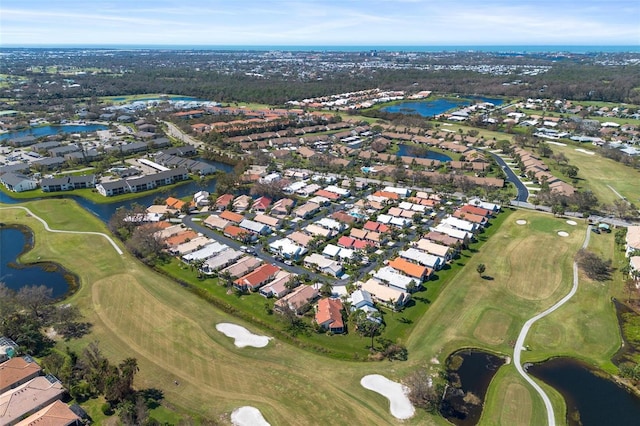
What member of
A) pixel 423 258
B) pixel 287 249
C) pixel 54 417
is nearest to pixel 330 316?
pixel 287 249

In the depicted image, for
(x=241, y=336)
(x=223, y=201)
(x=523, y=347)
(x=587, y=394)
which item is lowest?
→ (x=587, y=394)

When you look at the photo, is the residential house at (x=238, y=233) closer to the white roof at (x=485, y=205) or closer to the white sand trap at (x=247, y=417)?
the white sand trap at (x=247, y=417)

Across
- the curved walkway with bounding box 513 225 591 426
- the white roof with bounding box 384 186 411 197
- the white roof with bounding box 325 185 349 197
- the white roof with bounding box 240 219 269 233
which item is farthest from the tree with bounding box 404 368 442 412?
the white roof with bounding box 325 185 349 197

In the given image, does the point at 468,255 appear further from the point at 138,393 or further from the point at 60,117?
the point at 60,117

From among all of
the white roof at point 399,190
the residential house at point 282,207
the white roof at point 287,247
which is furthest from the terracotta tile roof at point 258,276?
the white roof at point 399,190

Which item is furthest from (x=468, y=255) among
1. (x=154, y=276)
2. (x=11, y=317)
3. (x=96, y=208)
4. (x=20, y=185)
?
(x=20, y=185)

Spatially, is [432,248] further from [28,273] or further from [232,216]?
[28,273]
